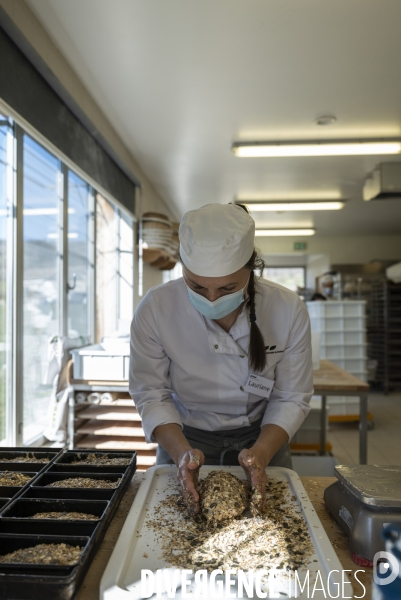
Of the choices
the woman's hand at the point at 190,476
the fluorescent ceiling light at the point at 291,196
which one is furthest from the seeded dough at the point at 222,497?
the fluorescent ceiling light at the point at 291,196

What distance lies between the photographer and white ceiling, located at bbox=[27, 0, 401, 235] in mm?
2244

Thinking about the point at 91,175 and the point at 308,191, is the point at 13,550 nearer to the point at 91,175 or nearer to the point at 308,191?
the point at 91,175

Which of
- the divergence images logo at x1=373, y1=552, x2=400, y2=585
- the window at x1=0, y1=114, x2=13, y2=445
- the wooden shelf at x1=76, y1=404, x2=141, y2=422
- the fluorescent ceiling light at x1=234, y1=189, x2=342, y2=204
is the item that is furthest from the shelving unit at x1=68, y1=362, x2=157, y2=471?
the fluorescent ceiling light at x1=234, y1=189, x2=342, y2=204

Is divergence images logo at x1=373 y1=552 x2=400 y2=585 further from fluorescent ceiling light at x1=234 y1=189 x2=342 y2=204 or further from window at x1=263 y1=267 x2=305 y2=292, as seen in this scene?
window at x1=263 y1=267 x2=305 y2=292

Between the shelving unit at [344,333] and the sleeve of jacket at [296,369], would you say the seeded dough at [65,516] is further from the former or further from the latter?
the shelving unit at [344,333]

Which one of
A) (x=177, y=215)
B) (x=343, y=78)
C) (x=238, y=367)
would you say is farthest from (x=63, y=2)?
(x=177, y=215)

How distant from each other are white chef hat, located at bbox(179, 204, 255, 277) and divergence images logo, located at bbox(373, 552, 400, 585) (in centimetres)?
75

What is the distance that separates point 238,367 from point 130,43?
6.55ft

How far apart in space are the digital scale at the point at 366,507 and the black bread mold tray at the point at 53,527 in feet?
1.66

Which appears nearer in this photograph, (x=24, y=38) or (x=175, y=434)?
(x=175, y=434)

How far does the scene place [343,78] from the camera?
2914 mm

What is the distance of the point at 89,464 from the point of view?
1.22 metres

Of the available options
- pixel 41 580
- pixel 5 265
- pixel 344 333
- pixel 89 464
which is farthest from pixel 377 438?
pixel 41 580

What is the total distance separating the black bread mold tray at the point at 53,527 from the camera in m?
0.75
